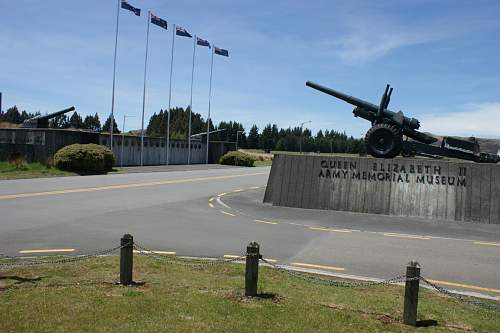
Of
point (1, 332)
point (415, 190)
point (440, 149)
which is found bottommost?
point (1, 332)

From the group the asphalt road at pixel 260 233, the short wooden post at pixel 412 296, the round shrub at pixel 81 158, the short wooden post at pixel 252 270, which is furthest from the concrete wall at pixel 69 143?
the short wooden post at pixel 412 296

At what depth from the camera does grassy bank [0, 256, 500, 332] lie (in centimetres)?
575

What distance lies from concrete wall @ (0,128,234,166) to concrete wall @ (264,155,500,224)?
21.1m

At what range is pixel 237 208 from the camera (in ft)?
57.3

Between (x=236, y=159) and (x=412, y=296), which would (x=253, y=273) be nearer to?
(x=412, y=296)

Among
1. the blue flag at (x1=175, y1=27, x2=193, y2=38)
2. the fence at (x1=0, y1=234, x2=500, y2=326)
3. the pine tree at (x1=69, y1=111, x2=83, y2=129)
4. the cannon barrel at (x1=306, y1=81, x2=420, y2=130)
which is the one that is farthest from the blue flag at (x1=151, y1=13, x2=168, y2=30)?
the pine tree at (x1=69, y1=111, x2=83, y2=129)

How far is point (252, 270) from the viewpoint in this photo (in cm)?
685

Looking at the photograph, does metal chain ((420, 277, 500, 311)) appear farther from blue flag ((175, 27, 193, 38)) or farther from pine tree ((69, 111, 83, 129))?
pine tree ((69, 111, 83, 129))

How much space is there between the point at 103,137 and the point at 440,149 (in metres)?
28.3

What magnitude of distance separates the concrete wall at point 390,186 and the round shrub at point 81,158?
17.4m

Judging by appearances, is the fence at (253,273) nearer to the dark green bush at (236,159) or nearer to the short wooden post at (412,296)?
the short wooden post at (412,296)

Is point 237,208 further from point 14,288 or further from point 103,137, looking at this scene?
point 103,137

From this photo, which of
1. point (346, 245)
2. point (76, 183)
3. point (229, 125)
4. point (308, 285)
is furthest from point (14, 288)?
point (229, 125)

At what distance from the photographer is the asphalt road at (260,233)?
956cm
